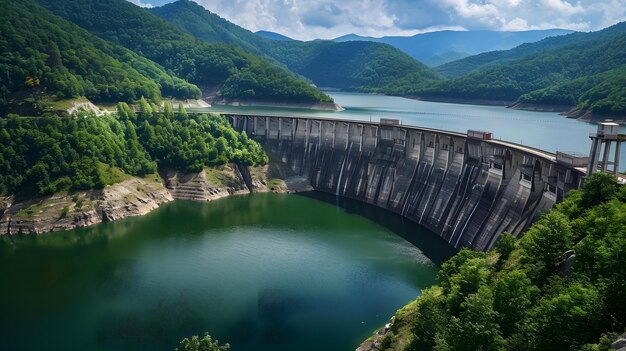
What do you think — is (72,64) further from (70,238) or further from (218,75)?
(218,75)

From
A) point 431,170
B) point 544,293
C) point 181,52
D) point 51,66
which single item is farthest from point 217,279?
point 181,52

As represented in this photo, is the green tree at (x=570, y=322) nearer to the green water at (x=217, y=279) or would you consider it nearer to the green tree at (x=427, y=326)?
the green tree at (x=427, y=326)

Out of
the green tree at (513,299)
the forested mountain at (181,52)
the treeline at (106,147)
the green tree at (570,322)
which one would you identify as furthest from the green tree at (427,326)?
the forested mountain at (181,52)

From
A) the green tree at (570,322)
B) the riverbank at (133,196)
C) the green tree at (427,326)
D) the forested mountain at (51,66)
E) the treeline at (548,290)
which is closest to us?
the green tree at (570,322)

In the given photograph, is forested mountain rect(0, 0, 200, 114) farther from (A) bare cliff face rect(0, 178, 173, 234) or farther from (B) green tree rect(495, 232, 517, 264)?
(B) green tree rect(495, 232, 517, 264)

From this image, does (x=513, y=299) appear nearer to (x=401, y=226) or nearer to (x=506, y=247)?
(x=506, y=247)
